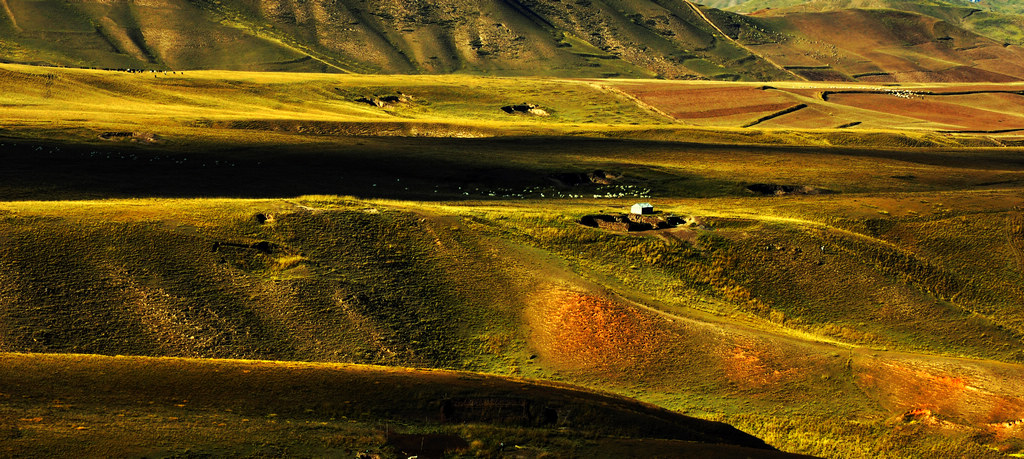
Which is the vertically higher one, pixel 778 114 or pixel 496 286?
pixel 496 286

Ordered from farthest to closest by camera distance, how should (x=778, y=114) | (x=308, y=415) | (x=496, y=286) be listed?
(x=778, y=114), (x=496, y=286), (x=308, y=415)

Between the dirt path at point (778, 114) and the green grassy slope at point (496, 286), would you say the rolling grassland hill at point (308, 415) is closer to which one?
the green grassy slope at point (496, 286)

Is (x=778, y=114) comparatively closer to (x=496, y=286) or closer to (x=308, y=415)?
(x=496, y=286)

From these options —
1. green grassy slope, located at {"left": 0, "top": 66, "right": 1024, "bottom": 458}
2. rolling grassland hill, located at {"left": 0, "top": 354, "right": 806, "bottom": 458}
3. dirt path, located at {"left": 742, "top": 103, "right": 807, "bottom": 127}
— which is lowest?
dirt path, located at {"left": 742, "top": 103, "right": 807, "bottom": 127}

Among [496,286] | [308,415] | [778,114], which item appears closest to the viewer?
[308,415]

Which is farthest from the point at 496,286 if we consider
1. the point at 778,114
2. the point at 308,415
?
the point at 778,114

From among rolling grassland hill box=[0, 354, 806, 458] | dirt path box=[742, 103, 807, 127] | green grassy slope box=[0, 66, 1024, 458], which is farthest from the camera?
dirt path box=[742, 103, 807, 127]

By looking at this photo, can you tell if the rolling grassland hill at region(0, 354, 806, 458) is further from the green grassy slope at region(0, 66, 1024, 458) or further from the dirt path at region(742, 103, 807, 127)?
the dirt path at region(742, 103, 807, 127)

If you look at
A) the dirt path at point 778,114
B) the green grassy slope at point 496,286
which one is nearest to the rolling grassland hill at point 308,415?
the green grassy slope at point 496,286

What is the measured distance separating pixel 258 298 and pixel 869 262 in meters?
47.5

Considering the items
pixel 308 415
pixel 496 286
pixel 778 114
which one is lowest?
pixel 778 114

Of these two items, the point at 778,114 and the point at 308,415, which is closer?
the point at 308,415

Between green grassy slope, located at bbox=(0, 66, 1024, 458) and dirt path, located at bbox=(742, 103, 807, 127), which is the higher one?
green grassy slope, located at bbox=(0, 66, 1024, 458)

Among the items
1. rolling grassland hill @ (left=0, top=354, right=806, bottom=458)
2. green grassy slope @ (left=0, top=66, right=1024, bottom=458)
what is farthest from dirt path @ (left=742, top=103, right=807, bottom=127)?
rolling grassland hill @ (left=0, top=354, right=806, bottom=458)
